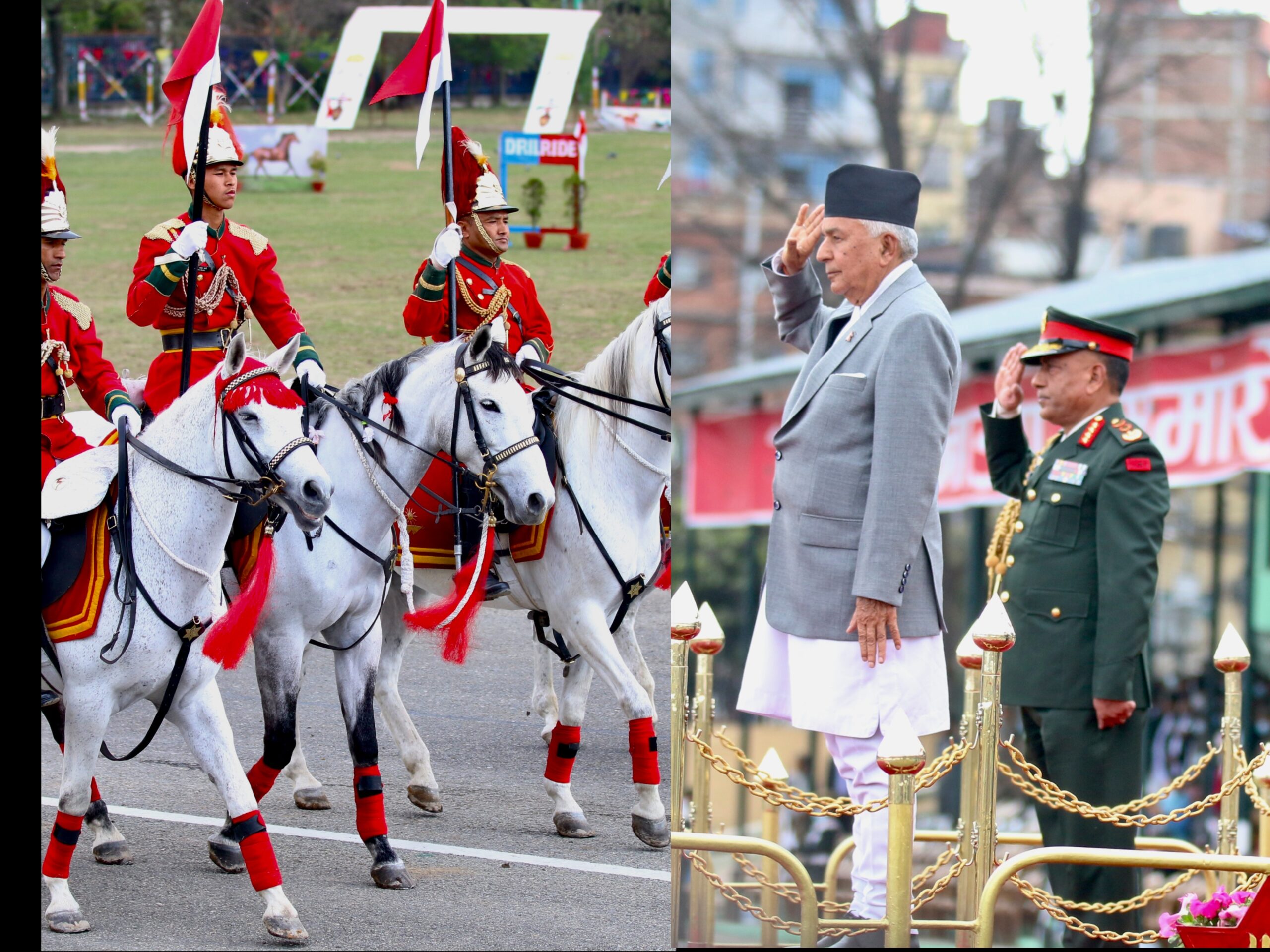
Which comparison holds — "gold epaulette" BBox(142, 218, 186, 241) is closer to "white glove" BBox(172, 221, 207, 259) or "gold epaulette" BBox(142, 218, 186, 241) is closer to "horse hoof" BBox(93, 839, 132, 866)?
"white glove" BBox(172, 221, 207, 259)

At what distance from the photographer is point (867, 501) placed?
3707 millimetres

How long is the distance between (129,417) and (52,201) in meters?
0.94

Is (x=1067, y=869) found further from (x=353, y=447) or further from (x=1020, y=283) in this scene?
(x=1020, y=283)

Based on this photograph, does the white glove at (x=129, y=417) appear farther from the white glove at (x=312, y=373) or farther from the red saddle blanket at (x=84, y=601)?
the white glove at (x=312, y=373)

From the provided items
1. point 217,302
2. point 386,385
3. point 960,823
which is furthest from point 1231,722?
point 217,302

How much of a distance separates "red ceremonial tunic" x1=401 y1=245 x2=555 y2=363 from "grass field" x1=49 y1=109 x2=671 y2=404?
7.64m

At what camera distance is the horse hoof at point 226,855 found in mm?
4828

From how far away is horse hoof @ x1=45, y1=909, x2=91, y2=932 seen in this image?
422 cm

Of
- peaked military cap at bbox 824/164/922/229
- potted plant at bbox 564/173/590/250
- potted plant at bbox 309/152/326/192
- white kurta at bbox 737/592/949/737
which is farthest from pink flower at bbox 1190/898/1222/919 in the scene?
potted plant at bbox 309/152/326/192

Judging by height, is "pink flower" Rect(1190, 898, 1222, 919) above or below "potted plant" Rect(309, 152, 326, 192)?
below

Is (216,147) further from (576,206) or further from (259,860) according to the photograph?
(576,206)

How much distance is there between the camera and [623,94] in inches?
934

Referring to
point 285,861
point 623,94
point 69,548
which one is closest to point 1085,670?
point 285,861

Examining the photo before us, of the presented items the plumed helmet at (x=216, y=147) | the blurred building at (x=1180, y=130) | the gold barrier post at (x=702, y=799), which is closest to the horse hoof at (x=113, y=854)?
the gold barrier post at (x=702, y=799)
